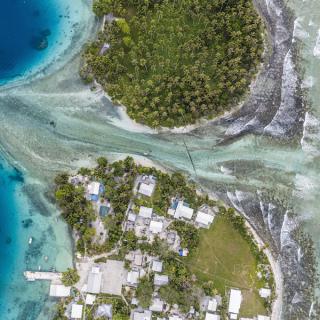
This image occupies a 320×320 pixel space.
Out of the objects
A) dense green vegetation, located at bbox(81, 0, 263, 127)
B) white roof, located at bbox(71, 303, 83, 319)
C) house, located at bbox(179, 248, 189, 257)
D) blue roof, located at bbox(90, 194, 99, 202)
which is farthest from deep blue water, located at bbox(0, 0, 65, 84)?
house, located at bbox(179, 248, 189, 257)

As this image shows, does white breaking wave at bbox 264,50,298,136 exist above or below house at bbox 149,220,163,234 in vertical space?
above

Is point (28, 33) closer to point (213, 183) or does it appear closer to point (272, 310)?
point (213, 183)

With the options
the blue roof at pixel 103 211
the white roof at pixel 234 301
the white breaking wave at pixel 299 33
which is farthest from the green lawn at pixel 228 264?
the white breaking wave at pixel 299 33

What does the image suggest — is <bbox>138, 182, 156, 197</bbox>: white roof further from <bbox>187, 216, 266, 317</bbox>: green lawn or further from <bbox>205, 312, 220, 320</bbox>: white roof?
<bbox>205, 312, 220, 320</bbox>: white roof

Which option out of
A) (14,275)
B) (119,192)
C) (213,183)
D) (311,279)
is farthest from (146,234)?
(311,279)

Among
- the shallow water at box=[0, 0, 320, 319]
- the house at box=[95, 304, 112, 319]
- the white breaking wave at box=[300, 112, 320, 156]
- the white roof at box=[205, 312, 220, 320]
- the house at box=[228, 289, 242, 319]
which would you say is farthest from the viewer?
the white breaking wave at box=[300, 112, 320, 156]

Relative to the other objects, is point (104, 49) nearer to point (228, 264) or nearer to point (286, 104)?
point (286, 104)

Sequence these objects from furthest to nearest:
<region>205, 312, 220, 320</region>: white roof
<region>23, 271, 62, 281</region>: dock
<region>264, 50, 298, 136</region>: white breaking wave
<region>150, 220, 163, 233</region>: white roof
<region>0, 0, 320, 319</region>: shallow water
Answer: <region>264, 50, 298, 136</region>: white breaking wave < <region>0, 0, 320, 319</region>: shallow water < <region>150, 220, 163, 233</region>: white roof < <region>23, 271, 62, 281</region>: dock < <region>205, 312, 220, 320</region>: white roof

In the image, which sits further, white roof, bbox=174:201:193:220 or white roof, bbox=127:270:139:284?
white roof, bbox=174:201:193:220
